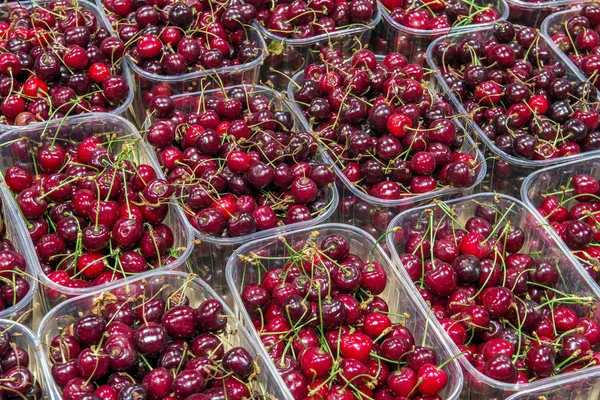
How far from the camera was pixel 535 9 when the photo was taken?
273 centimetres

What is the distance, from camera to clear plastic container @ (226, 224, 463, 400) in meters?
1.67

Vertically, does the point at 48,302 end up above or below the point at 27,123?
below

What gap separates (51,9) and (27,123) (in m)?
0.51

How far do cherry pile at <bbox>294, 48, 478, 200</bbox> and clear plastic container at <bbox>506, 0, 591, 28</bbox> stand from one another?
2.17 feet

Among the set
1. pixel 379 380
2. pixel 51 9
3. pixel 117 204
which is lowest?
pixel 379 380

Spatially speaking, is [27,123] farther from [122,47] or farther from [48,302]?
[48,302]

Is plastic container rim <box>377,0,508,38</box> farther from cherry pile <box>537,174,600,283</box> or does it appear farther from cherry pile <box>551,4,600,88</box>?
cherry pile <box>537,174,600,283</box>

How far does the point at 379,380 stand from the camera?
1.60 meters

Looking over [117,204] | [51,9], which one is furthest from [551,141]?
[51,9]

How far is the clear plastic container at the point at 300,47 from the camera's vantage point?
247 cm

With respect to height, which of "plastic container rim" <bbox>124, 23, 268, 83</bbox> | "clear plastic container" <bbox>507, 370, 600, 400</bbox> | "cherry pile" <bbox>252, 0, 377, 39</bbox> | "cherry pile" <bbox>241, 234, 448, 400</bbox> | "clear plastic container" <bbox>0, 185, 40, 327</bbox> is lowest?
"clear plastic container" <bbox>507, 370, 600, 400</bbox>

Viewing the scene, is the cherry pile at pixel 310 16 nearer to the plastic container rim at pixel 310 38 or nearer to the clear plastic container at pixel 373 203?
the plastic container rim at pixel 310 38

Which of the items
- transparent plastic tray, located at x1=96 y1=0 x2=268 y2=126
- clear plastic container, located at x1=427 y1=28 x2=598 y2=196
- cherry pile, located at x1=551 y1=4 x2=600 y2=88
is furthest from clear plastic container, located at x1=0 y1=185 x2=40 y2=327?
cherry pile, located at x1=551 y1=4 x2=600 y2=88

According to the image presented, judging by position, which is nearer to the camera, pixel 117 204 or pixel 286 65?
pixel 117 204
